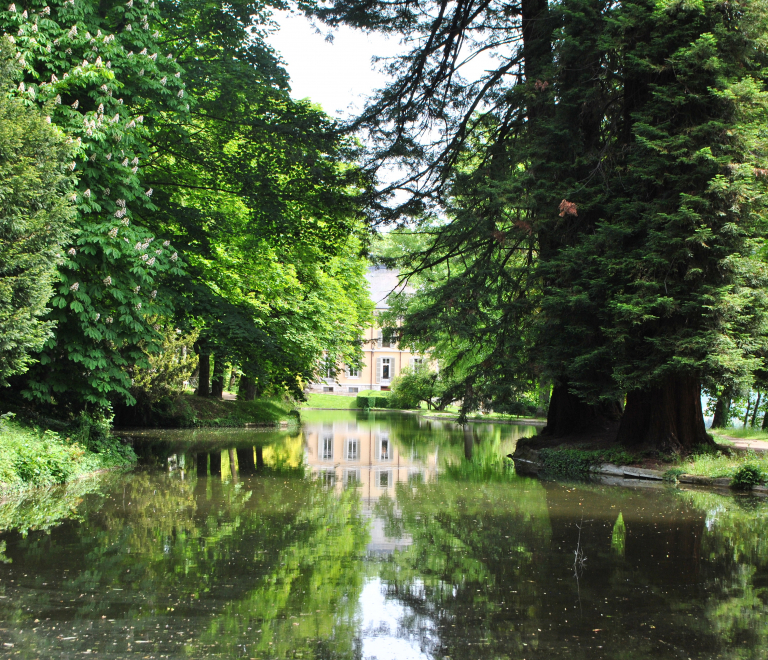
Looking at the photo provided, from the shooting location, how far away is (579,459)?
14164mm

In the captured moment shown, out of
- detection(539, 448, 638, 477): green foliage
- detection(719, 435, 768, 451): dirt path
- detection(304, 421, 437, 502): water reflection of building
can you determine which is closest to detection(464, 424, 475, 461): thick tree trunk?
detection(304, 421, 437, 502): water reflection of building

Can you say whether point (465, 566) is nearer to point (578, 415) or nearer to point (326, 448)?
point (578, 415)

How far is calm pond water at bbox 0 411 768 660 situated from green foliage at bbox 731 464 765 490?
0.74 metres

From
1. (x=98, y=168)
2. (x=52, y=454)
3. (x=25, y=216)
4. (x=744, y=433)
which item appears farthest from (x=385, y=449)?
(x=25, y=216)

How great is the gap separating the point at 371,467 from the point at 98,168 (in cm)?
774

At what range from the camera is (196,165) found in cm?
1642

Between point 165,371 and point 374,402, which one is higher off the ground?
point 165,371

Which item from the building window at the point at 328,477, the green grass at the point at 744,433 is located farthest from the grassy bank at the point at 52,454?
the green grass at the point at 744,433

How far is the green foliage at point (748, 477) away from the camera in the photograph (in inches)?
446

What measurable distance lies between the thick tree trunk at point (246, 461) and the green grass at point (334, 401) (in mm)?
31986

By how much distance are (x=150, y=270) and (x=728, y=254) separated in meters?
9.81

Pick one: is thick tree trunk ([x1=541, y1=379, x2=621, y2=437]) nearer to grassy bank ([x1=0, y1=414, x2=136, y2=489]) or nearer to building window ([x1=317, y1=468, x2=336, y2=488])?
building window ([x1=317, y1=468, x2=336, y2=488])

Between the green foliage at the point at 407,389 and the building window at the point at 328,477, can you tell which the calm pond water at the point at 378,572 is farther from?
the green foliage at the point at 407,389

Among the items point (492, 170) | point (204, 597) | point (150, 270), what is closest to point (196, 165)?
point (150, 270)
